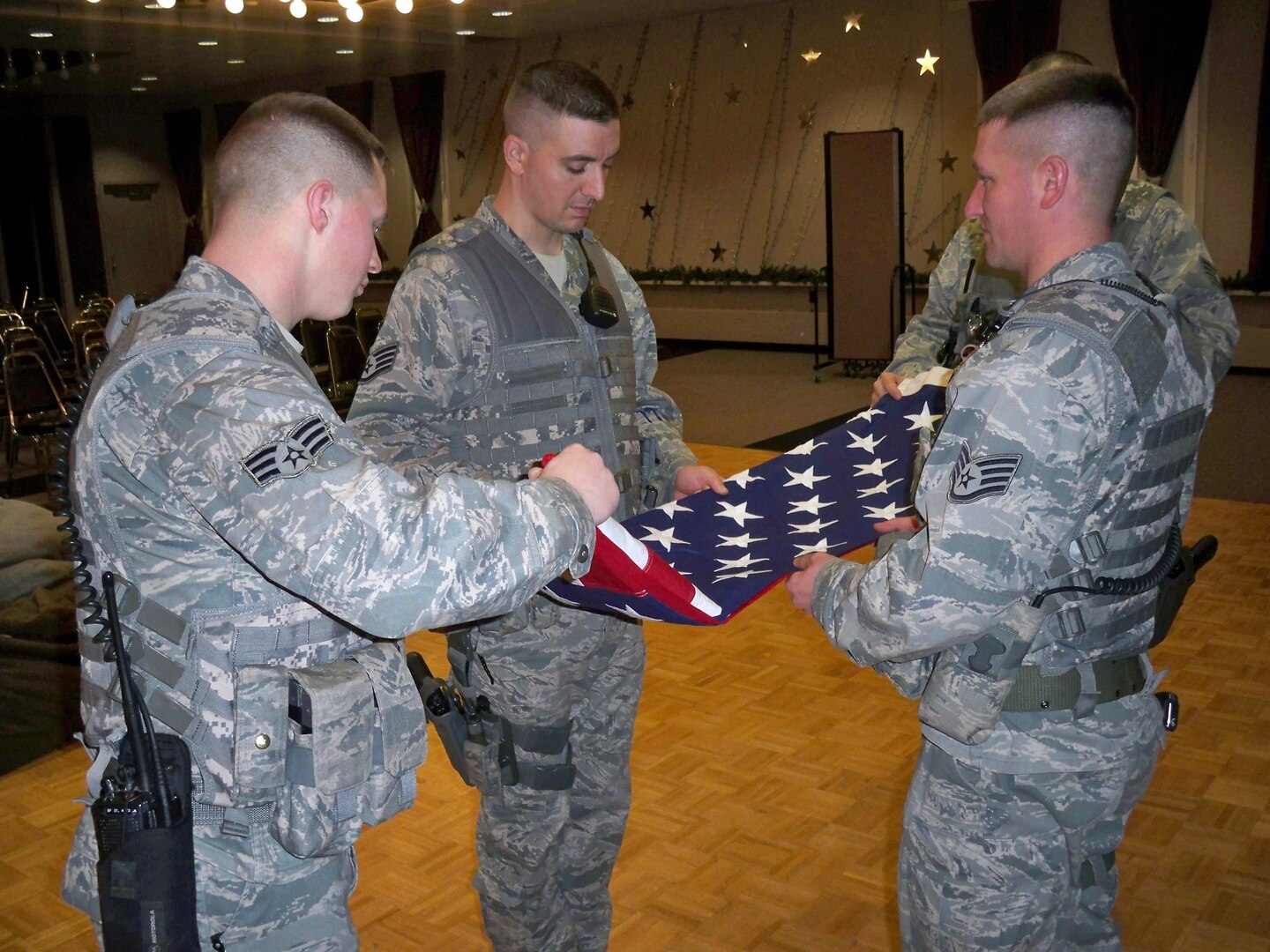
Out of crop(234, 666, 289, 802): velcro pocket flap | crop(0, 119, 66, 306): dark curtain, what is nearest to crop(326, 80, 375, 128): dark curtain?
crop(0, 119, 66, 306): dark curtain

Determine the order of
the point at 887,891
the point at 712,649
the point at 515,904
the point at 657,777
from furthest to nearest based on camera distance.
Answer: the point at 712,649 → the point at 657,777 → the point at 887,891 → the point at 515,904

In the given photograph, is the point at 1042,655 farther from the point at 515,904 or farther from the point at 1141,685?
the point at 515,904

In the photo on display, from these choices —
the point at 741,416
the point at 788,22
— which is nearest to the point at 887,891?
the point at 741,416

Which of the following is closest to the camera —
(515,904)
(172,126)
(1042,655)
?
(1042,655)

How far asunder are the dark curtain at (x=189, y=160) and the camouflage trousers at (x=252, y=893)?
62.9 feet

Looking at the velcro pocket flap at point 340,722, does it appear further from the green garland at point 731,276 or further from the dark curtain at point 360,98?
the dark curtain at point 360,98

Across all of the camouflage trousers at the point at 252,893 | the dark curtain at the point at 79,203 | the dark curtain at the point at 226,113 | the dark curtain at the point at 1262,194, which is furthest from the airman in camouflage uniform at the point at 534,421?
the dark curtain at the point at 79,203

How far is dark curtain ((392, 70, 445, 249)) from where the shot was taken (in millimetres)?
16094

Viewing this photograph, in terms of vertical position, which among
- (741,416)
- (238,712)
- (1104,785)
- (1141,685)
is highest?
(238,712)

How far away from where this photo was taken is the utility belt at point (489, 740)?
246 centimetres

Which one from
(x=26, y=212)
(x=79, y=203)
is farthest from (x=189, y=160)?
(x=26, y=212)

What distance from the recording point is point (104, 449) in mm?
1483

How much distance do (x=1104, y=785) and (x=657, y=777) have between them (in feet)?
6.86

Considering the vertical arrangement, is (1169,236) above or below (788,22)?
below
